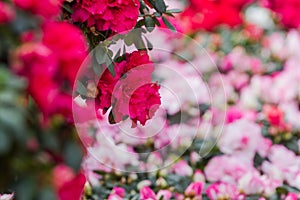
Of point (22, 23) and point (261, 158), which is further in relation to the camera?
point (261, 158)

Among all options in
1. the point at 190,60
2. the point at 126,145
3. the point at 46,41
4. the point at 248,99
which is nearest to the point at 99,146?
the point at 126,145

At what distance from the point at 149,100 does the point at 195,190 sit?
0.55 meters

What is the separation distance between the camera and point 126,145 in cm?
268

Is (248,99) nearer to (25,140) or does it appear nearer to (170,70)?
(170,70)

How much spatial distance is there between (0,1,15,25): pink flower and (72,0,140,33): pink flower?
0.65 metres

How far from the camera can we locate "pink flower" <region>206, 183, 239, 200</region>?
2277mm

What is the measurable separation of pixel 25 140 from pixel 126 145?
1.81 metres

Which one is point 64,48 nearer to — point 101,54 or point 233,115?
point 101,54

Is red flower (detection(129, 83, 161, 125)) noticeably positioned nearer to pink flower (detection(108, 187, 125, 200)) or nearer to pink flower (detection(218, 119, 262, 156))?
pink flower (detection(108, 187, 125, 200))

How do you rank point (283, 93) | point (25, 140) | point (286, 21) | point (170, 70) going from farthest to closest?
point (286, 21) → point (170, 70) → point (283, 93) → point (25, 140)

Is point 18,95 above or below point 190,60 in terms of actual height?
above

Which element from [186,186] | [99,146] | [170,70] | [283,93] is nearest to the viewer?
[186,186]

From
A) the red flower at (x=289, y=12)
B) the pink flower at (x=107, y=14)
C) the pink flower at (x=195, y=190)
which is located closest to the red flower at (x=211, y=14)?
the red flower at (x=289, y=12)

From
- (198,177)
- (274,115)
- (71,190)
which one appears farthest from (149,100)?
(274,115)
